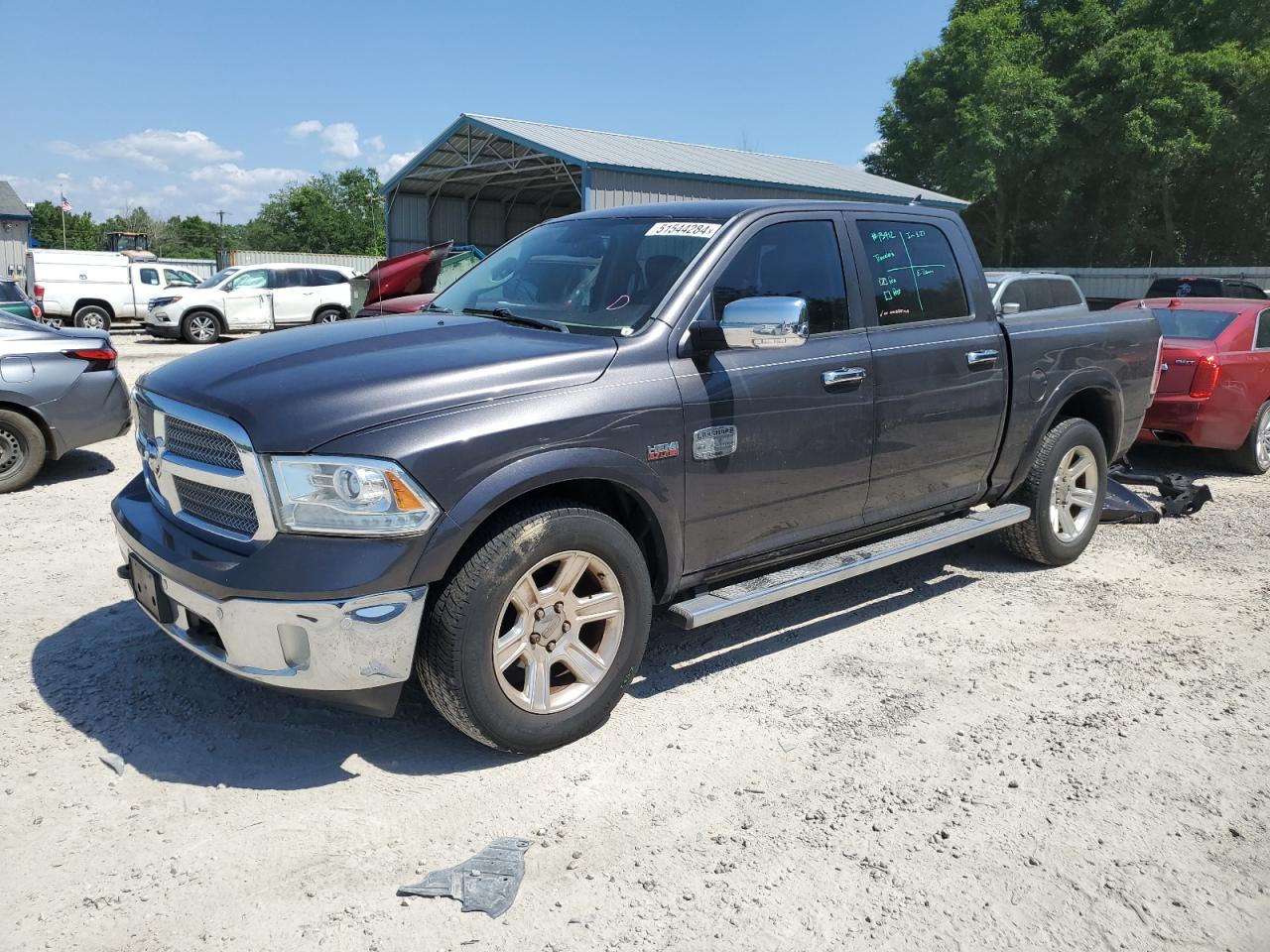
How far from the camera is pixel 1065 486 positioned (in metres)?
5.71

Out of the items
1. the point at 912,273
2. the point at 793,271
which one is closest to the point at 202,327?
the point at 912,273

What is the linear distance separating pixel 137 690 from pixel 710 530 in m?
2.40

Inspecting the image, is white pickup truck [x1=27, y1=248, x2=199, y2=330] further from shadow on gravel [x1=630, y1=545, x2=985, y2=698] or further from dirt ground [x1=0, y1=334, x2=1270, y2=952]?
shadow on gravel [x1=630, y1=545, x2=985, y2=698]

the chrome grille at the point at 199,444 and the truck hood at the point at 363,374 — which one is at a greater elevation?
the truck hood at the point at 363,374

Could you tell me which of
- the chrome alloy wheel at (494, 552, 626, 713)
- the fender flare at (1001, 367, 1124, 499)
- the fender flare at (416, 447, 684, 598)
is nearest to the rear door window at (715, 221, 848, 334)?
the fender flare at (416, 447, 684, 598)

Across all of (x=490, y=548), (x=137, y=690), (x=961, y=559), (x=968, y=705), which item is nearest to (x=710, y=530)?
(x=490, y=548)

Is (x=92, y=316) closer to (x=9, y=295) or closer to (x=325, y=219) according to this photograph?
(x=9, y=295)

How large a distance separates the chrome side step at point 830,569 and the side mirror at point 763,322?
1.00m

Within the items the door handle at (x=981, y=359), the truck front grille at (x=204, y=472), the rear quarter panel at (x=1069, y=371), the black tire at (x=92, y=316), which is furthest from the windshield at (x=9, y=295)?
the rear quarter panel at (x=1069, y=371)

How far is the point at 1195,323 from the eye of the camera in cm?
894

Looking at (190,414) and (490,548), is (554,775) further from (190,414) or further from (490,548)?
(190,414)

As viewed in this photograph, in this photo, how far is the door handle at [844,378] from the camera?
162 inches

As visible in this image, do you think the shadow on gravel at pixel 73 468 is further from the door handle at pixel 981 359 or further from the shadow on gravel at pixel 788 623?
the door handle at pixel 981 359

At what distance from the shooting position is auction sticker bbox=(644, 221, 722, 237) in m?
4.02
